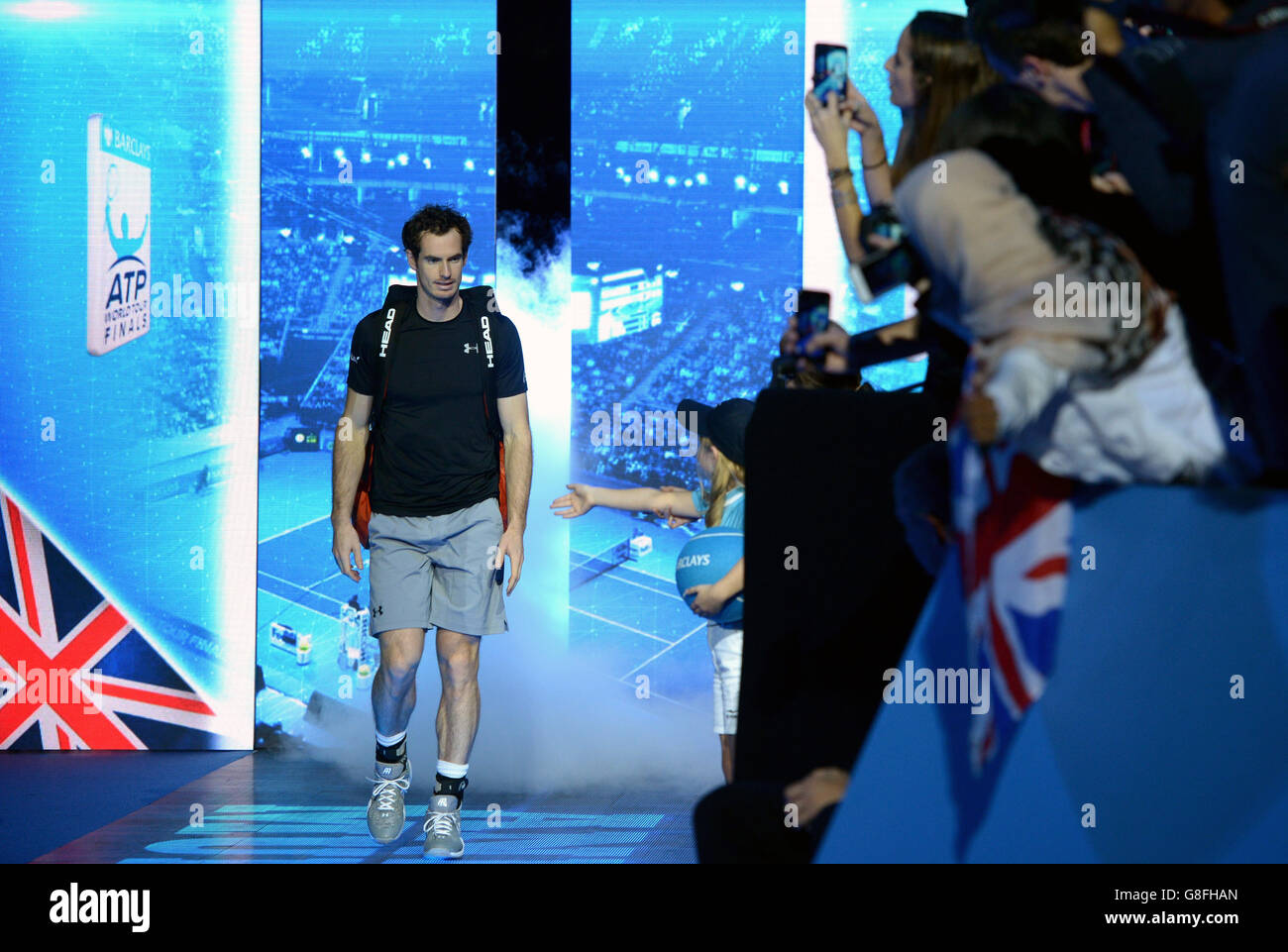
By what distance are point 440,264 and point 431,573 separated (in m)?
0.85

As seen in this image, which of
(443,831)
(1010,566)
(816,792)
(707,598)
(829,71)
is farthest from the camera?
(443,831)

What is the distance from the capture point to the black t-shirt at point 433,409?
3.31 meters

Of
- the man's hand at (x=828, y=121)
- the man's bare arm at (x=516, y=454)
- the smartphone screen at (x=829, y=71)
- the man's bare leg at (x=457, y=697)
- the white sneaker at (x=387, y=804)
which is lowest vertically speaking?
the white sneaker at (x=387, y=804)

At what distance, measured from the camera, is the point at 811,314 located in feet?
6.20

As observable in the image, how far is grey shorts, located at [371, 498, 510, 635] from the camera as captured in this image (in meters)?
3.30

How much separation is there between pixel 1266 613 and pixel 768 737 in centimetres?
68

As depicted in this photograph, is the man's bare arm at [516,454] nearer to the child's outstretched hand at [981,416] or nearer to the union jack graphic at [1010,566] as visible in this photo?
the union jack graphic at [1010,566]

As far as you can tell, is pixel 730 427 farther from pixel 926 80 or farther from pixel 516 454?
pixel 926 80

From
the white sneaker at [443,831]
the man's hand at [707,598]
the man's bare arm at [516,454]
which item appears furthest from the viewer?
the man's bare arm at [516,454]

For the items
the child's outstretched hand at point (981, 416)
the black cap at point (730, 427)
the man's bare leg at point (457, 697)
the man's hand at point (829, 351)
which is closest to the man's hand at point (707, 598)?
the black cap at point (730, 427)

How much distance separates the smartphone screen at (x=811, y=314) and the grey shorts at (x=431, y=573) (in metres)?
1.59

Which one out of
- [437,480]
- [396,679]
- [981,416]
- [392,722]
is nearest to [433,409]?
[437,480]
